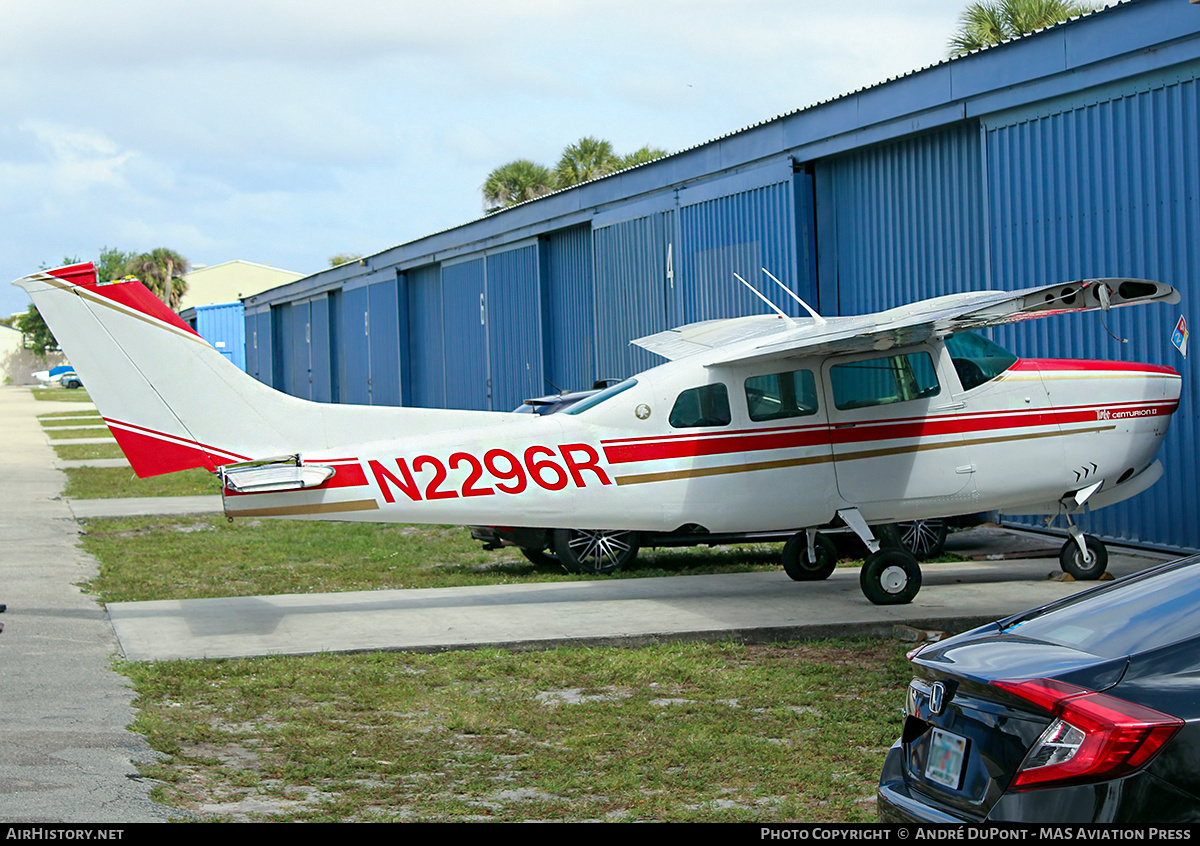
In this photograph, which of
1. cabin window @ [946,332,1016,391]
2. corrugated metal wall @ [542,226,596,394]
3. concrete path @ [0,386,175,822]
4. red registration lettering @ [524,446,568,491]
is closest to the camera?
concrete path @ [0,386,175,822]

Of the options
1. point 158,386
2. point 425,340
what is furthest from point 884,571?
point 425,340

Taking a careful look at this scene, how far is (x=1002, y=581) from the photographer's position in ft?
37.7

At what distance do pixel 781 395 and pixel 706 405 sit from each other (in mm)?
664

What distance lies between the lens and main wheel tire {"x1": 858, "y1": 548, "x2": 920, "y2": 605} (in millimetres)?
10200

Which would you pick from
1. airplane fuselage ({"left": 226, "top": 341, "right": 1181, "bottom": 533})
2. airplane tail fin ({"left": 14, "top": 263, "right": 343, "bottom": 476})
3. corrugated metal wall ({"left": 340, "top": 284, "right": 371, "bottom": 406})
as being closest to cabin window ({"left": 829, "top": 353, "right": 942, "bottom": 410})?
airplane fuselage ({"left": 226, "top": 341, "right": 1181, "bottom": 533})

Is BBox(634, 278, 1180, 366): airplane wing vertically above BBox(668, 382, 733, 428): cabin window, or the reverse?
BBox(634, 278, 1180, 366): airplane wing

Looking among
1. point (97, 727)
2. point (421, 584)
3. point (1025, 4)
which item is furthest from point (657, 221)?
point (97, 727)

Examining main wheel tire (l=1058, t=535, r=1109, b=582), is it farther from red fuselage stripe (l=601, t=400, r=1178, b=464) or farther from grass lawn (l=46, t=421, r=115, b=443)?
grass lawn (l=46, t=421, r=115, b=443)

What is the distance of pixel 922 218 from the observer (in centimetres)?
1591

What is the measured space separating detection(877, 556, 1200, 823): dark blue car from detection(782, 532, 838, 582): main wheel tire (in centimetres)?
747

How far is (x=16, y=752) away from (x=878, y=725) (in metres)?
4.66

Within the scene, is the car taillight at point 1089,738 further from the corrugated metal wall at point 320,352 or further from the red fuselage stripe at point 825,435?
the corrugated metal wall at point 320,352

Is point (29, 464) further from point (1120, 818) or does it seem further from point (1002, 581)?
point (1120, 818)

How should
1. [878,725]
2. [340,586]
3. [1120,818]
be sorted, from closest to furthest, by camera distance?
[1120,818], [878,725], [340,586]
